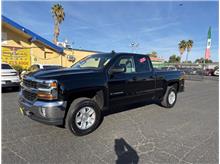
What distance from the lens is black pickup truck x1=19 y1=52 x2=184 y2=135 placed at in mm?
3354

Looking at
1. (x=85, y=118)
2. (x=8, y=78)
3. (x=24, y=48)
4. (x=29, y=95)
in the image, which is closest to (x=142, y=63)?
(x=85, y=118)

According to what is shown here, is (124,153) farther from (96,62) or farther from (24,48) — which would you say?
(24,48)

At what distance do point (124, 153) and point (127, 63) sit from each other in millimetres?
2516

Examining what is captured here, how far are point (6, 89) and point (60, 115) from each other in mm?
7917

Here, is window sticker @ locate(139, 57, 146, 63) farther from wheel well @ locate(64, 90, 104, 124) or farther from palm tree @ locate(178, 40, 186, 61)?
palm tree @ locate(178, 40, 186, 61)

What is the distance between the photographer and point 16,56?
53.0 feet

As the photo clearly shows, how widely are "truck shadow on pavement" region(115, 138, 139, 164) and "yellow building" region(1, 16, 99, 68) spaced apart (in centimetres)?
1560

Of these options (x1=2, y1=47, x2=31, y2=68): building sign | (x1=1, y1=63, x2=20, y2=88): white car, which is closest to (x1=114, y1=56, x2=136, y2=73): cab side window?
→ (x1=1, y1=63, x2=20, y2=88): white car

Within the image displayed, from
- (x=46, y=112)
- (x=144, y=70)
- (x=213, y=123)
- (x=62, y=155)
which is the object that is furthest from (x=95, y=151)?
(x=213, y=123)

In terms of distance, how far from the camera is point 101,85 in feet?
13.0

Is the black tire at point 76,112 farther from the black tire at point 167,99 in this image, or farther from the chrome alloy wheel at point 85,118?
the black tire at point 167,99

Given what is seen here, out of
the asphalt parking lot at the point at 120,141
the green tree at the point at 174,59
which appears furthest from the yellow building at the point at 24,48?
the green tree at the point at 174,59

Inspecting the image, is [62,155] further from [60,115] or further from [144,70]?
[144,70]

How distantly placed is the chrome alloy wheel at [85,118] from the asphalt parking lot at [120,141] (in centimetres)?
24
